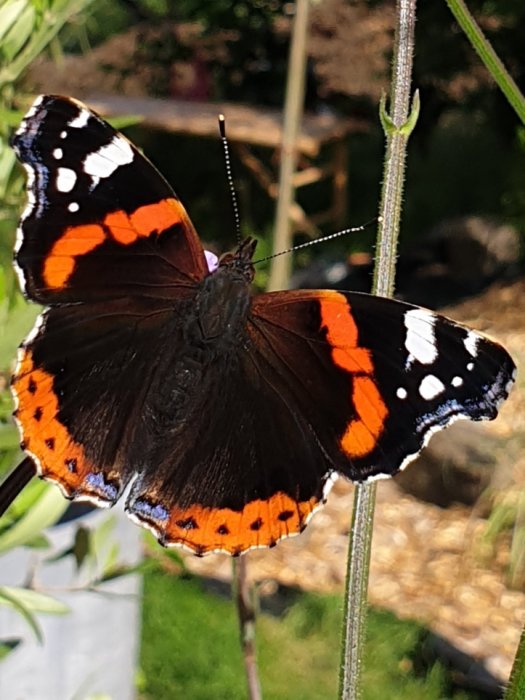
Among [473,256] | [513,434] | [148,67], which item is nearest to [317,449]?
[513,434]

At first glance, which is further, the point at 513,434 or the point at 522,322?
the point at 522,322

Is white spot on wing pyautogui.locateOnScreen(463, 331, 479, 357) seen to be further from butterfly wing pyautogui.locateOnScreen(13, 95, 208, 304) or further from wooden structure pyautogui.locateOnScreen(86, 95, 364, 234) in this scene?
wooden structure pyautogui.locateOnScreen(86, 95, 364, 234)

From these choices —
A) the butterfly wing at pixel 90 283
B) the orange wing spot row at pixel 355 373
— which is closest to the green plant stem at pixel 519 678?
the orange wing spot row at pixel 355 373

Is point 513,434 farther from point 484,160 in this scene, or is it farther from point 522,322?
point 484,160

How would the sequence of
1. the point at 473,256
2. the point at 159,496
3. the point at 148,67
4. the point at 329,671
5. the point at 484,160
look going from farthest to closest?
the point at 484,160
the point at 148,67
the point at 473,256
the point at 329,671
the point at 159,496

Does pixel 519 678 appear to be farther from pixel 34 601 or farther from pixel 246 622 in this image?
pixel 34 601

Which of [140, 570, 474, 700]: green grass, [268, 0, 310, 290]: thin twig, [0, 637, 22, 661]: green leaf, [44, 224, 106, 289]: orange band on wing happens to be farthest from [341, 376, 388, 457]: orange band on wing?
[140, 570, 474, 700]: green grass

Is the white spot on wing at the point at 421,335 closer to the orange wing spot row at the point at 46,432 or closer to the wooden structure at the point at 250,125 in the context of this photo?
the orange wing spot row at the point at 46,432
